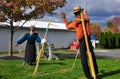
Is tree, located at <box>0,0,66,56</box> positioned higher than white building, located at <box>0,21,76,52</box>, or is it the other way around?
tree, located at <box>0,0,66,56</box>

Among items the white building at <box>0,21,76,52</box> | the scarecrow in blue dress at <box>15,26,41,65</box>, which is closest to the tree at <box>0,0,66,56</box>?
the scarecrow in blue dress at <box>15,26,41,65</box>

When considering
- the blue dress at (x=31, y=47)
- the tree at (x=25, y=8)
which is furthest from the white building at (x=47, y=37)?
the blue dress at (x=31, y=47)

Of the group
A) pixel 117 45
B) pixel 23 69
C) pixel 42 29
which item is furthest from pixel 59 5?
pixel 117 45

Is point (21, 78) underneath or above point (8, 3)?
underneath

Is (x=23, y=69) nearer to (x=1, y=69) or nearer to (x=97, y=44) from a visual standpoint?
(x=1, y=69)

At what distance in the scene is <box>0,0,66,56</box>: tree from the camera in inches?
881

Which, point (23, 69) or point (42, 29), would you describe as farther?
point (42, 29)

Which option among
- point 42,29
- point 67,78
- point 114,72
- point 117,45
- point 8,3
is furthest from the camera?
point 117,45

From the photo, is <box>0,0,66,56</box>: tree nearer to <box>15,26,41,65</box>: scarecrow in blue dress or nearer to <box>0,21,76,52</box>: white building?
<box>15,26,41,65</box>: scarecrow in blue dress

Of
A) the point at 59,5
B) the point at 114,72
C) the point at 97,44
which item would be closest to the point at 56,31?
the point at 97,44

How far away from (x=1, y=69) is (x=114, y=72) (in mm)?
4101

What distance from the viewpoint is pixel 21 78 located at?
35.3 feet

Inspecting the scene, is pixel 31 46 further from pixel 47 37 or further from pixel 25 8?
pixel 47 37

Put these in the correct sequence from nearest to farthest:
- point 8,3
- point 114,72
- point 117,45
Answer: point 114,72
point 8,3
point 117,45
